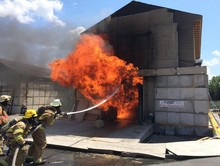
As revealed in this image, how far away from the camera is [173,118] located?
460 inches

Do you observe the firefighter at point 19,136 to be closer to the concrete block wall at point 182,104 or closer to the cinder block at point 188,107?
the concrete block wall at point 182,104

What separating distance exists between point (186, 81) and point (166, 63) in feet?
4.77

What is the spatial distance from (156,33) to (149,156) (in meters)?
7.26

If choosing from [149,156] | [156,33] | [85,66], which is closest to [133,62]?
[156,33]

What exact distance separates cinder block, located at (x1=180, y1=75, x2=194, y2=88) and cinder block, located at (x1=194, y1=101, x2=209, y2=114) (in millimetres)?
881

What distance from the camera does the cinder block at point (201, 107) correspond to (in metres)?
10.9

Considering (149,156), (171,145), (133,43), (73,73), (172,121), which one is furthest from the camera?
(133,43)

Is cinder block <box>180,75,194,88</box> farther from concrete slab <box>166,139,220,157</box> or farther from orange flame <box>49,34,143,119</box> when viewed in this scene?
concrete slab <box>166,139,220,157</box>

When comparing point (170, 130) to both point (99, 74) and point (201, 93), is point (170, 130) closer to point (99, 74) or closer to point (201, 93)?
point (201, 93)

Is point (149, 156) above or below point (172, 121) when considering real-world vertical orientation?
below

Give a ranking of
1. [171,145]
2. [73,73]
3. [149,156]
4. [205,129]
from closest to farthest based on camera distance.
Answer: [149,156]
[171,145]
[205,129]
[73,73]

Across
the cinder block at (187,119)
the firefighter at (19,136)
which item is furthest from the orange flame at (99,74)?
the firefighter at (19,136)

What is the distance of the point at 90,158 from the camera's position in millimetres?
7746

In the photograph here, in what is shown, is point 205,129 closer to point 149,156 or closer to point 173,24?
point 149,156
